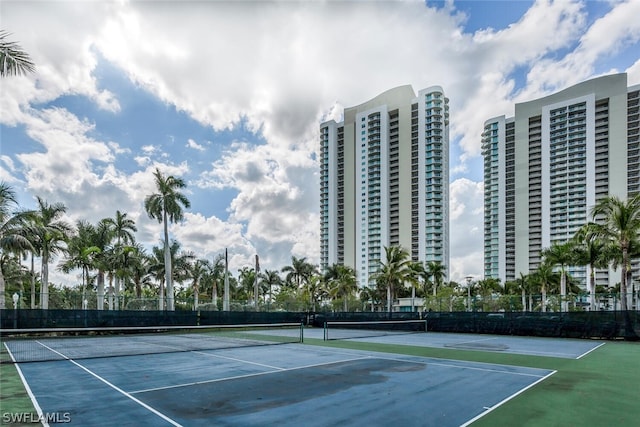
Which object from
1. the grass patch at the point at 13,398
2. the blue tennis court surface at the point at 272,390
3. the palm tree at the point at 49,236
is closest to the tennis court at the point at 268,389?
the blue tennis court surface at the point at 272,390

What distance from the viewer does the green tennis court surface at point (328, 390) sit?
7.36 m

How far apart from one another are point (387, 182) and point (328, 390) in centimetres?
11593

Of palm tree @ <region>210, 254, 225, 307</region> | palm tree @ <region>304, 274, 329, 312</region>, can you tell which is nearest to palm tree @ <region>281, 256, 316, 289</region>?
palm tree @ <region>304, 274, 329, 312</region>

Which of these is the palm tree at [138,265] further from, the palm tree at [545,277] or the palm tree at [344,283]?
the palm tree at [545,277]

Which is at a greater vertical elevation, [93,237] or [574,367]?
[93,237]

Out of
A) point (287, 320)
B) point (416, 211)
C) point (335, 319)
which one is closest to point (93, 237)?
point (287, 320)

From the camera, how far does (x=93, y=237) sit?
37.7 metres

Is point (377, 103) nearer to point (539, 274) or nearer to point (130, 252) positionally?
point (539, 274)

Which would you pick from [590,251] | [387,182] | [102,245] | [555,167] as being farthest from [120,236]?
[555,167]

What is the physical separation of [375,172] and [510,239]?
40.9m

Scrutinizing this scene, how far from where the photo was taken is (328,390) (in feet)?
31.0

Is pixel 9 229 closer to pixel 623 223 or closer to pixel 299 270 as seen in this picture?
pixel 623 223

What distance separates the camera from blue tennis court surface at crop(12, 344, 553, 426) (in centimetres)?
733

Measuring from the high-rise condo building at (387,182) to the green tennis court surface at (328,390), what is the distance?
103382mm
